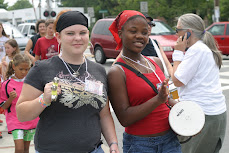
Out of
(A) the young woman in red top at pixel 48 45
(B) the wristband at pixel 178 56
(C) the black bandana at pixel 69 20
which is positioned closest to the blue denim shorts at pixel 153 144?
(C) the black bandana at pixel 69 20

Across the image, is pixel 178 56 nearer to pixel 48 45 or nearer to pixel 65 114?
pixel 65 114

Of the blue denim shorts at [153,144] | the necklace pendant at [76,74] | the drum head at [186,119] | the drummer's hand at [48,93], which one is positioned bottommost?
the blue denim shorts at [153,144]

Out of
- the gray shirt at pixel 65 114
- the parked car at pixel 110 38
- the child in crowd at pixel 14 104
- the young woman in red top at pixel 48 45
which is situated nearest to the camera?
the gray shirt at pixel 65 114

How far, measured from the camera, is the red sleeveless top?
2699 mm

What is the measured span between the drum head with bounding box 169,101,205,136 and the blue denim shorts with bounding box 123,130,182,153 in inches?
4.6

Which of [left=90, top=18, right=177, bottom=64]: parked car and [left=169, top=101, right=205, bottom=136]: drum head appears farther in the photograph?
[left=90, top=18, right=177, bottom=64]: parked car

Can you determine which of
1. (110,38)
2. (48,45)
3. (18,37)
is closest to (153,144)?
(48,45)

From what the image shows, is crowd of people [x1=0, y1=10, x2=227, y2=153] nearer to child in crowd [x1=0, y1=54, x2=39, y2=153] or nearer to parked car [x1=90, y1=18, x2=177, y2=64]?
child in crowd [x1=0, y1=54, x2=39, y2=153]

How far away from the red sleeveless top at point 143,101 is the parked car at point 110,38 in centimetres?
1159

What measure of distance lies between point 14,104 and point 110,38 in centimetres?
1156

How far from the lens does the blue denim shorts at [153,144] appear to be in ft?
9.01

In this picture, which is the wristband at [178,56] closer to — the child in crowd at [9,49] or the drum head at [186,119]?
the drum head at [186,119]

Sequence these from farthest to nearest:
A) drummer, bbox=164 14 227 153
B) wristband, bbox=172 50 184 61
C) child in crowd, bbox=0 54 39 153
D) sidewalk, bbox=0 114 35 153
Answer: sidewalk, bbox=0 114 35 153 → child in crowd, bbox=0 54 39 153 → wristband, bbox=172 50 184 61 → drummer, bbox=164 14 227 153

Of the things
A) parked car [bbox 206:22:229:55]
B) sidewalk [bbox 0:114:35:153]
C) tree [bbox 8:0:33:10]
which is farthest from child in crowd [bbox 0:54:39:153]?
tree [bbox 8:0:33:10]
